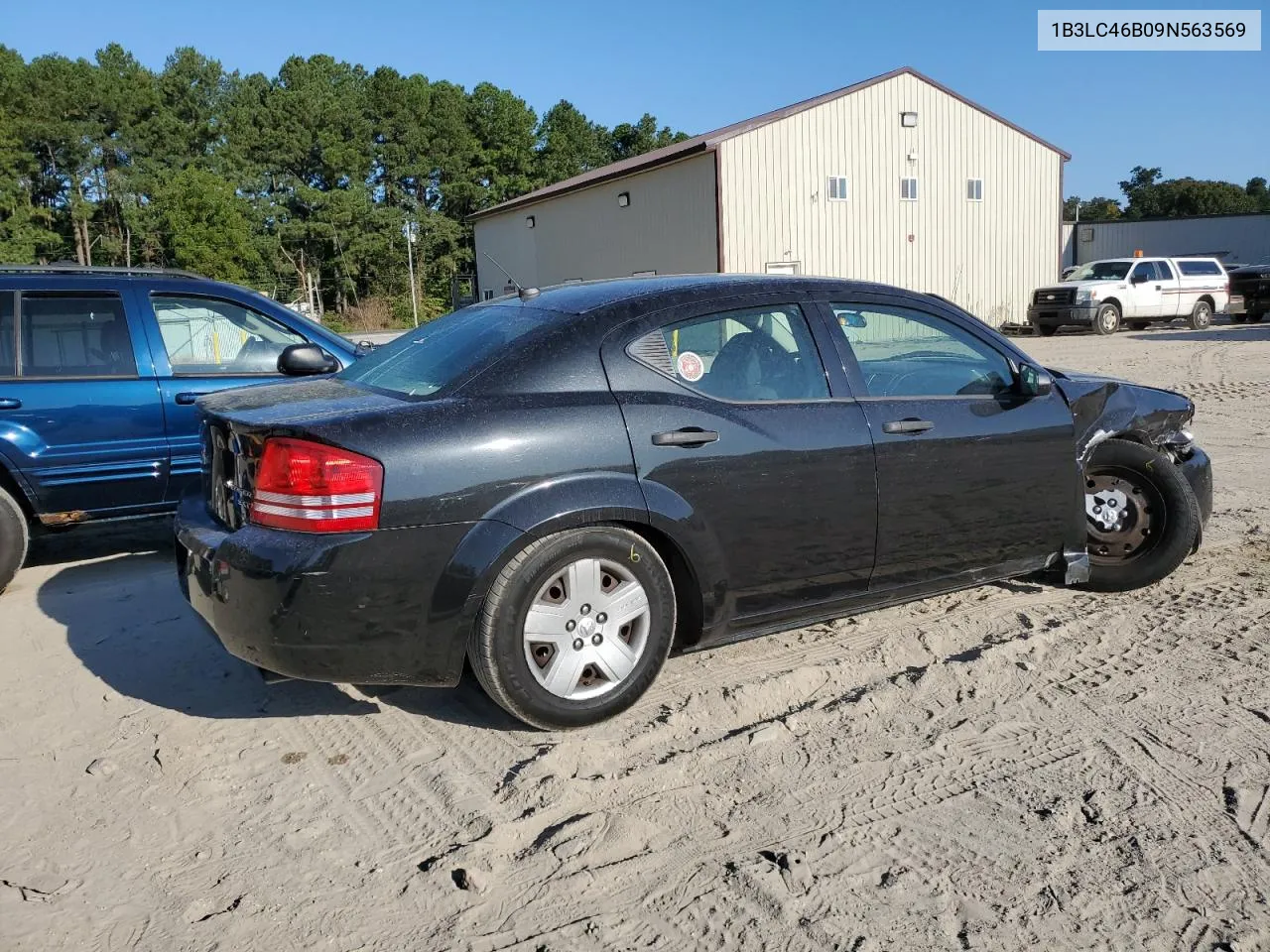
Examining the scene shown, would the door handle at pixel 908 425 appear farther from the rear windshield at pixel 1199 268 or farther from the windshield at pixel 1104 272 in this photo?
the rear windshield at pixel 1199 268

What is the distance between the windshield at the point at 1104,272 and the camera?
2609 centimetres

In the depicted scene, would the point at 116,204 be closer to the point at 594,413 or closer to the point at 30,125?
the point at 30,125

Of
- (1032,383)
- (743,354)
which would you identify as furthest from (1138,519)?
(743,354)

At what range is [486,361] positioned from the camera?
3.60 meters

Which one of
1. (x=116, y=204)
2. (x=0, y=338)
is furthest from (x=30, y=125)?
(x=0, y=338)

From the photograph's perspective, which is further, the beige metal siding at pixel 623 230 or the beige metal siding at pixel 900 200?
the beige metal siding at pixel 623 230

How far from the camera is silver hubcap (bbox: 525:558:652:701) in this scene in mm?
3479

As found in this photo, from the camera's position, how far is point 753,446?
3.78 metres

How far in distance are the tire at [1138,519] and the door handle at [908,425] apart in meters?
1.27

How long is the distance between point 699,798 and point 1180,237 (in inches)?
1894

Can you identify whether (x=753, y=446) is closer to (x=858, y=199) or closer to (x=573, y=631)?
(x=573, y=631)

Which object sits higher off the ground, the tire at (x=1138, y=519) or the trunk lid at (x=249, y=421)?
the trunk lid at (x=249, y=421)

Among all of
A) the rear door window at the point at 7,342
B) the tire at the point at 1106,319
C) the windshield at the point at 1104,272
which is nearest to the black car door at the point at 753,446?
the rear door window at the point at 7,342

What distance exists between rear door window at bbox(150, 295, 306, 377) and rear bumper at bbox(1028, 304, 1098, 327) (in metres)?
23.2
